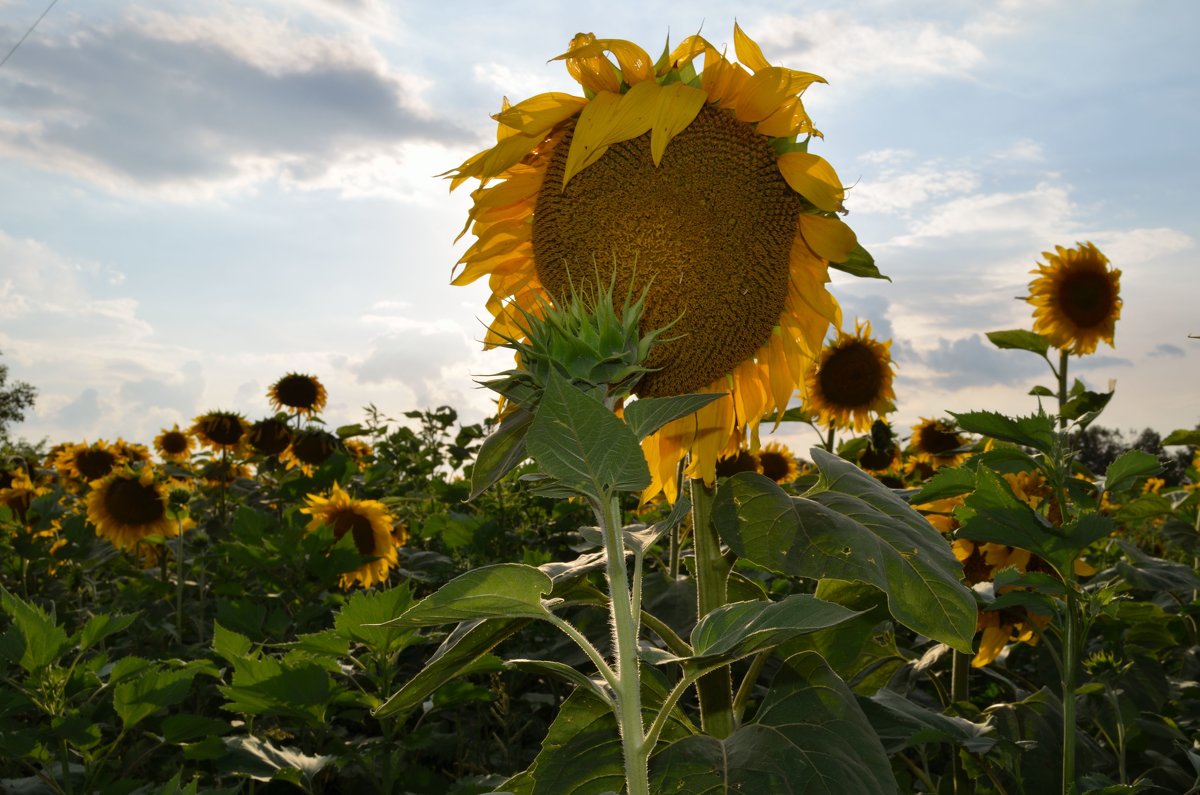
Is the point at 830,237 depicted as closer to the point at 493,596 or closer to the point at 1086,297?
the point at 493,596

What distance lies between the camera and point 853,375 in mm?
5875

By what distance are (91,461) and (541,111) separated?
7431 mm

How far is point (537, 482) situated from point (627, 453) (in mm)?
337

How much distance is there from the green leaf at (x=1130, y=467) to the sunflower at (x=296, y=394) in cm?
631

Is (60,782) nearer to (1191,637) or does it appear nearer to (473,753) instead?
(473,753)

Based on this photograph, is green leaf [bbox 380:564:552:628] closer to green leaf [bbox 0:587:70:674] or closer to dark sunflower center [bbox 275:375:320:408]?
green leaf [bbox 0:587:70:674]

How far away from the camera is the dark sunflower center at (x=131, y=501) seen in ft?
20.1

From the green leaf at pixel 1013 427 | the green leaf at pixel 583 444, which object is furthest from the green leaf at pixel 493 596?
the green leaf at pixel 1013 427

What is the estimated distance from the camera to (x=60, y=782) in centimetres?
261

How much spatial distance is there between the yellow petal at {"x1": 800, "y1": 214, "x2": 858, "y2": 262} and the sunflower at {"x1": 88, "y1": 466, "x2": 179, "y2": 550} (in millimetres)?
5158

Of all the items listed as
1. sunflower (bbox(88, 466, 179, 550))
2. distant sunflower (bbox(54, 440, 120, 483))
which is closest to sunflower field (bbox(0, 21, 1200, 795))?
sunflower (bbox(88, 466, 179, 550))

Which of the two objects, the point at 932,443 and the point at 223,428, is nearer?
the point at 223,428

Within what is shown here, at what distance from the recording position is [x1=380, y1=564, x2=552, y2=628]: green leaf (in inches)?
43.7

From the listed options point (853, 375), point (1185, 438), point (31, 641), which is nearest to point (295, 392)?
point (853, 375)
